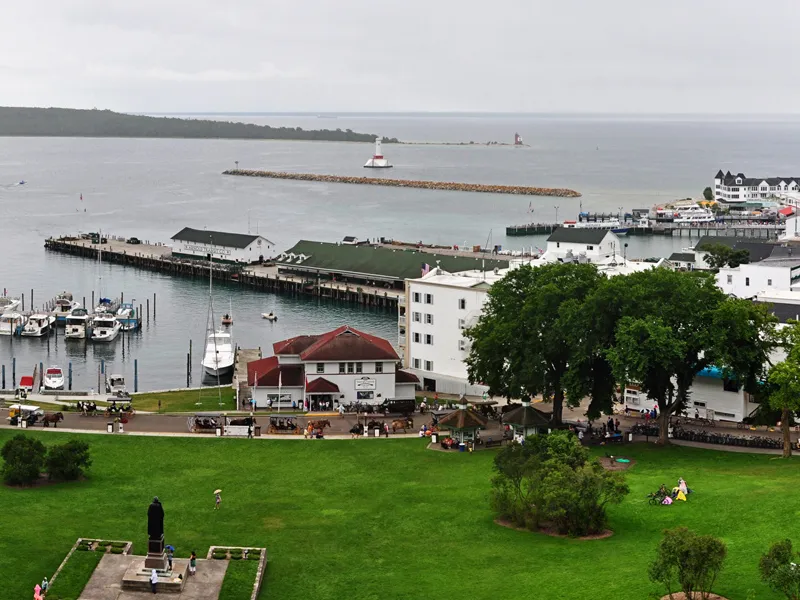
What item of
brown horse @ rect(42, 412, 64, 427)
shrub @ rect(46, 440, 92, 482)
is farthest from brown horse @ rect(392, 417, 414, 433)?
shrub @ rect(46, 440, 92, 482)

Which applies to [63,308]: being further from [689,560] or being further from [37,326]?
[689,560]

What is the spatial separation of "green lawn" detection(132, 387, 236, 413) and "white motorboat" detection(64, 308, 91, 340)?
91.0 feet

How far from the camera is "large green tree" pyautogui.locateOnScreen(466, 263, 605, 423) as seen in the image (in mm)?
53281

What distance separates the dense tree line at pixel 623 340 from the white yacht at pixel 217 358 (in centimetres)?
3005

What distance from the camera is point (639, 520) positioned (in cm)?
3872

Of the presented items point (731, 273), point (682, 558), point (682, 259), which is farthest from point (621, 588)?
point (682, 259)

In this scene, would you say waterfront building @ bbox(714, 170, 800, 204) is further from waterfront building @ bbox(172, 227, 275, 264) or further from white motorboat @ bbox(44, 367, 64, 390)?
white motorboat @ bbox(44, 367, 64, 390)

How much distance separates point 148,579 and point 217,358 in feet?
164

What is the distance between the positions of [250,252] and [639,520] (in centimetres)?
9951

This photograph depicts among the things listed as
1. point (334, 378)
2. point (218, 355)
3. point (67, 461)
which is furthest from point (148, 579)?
point (218, 355)

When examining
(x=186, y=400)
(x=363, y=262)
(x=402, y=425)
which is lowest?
(x=186, y=400)

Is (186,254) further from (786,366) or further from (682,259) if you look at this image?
(786,366)

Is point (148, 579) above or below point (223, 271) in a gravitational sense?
below

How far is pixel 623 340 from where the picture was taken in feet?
164
